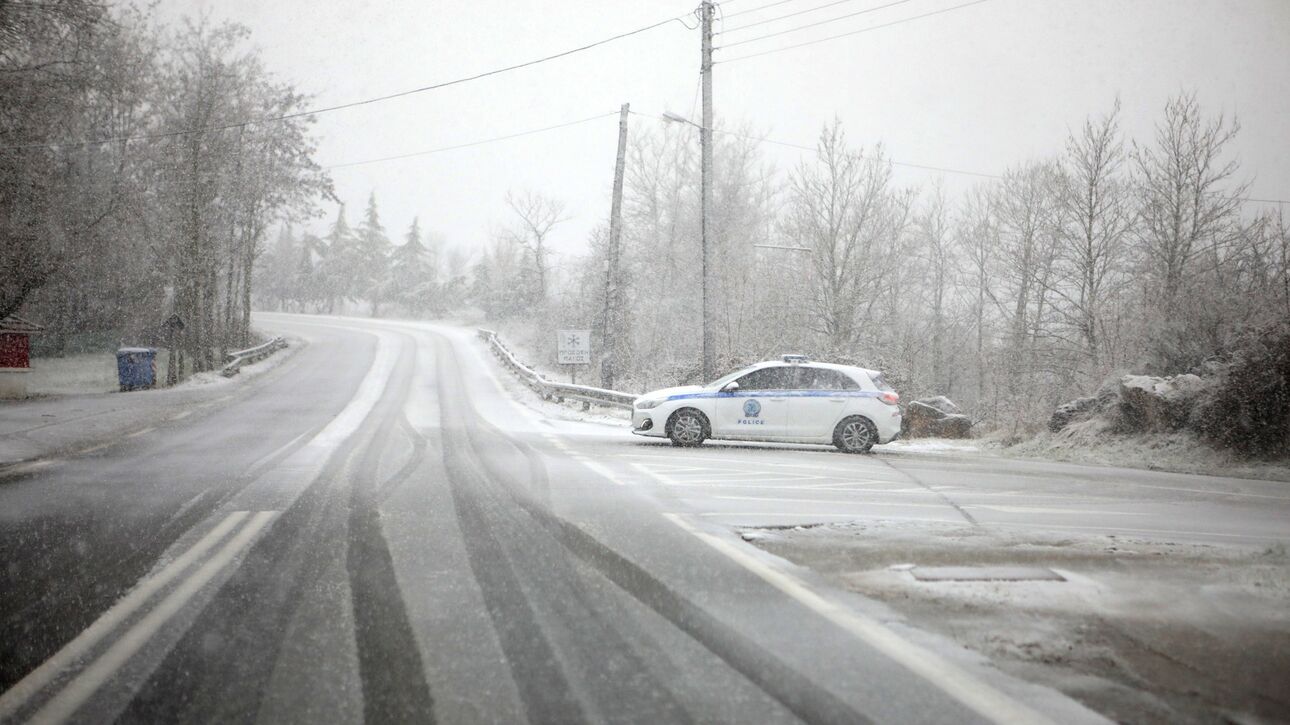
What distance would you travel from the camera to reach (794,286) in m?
28.6

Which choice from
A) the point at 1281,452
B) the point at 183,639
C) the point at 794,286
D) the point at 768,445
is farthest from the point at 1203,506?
the point at 794,286

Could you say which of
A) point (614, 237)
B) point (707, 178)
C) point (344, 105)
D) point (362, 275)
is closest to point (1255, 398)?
point (707, 178)

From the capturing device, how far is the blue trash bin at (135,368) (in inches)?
968

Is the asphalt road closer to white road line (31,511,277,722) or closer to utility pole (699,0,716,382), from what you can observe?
white road line (31,511,277,722)

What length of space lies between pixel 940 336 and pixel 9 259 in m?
37.6

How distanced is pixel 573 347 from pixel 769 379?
1031cm

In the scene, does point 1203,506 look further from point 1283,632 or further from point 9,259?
point 9,259

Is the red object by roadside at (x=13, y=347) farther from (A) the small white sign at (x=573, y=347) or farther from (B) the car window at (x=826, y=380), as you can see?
(B) the car window at (x=826, y=380)

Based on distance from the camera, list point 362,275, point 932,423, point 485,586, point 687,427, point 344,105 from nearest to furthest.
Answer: point 485,586, point 687,427, point 932,423, point 344,105, point 362,275

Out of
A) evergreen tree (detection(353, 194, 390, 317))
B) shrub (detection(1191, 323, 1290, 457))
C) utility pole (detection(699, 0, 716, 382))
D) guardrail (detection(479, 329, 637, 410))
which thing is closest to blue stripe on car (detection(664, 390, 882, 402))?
guardrail (detection(479, 329, 637, 410))

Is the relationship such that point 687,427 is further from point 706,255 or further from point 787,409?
point 706,255

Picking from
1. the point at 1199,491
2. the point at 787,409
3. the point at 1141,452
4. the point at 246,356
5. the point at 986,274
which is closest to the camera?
the point at 1199,491

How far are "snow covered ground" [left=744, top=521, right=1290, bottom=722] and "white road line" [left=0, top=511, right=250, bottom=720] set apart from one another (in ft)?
13.5

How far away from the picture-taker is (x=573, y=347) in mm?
23000
